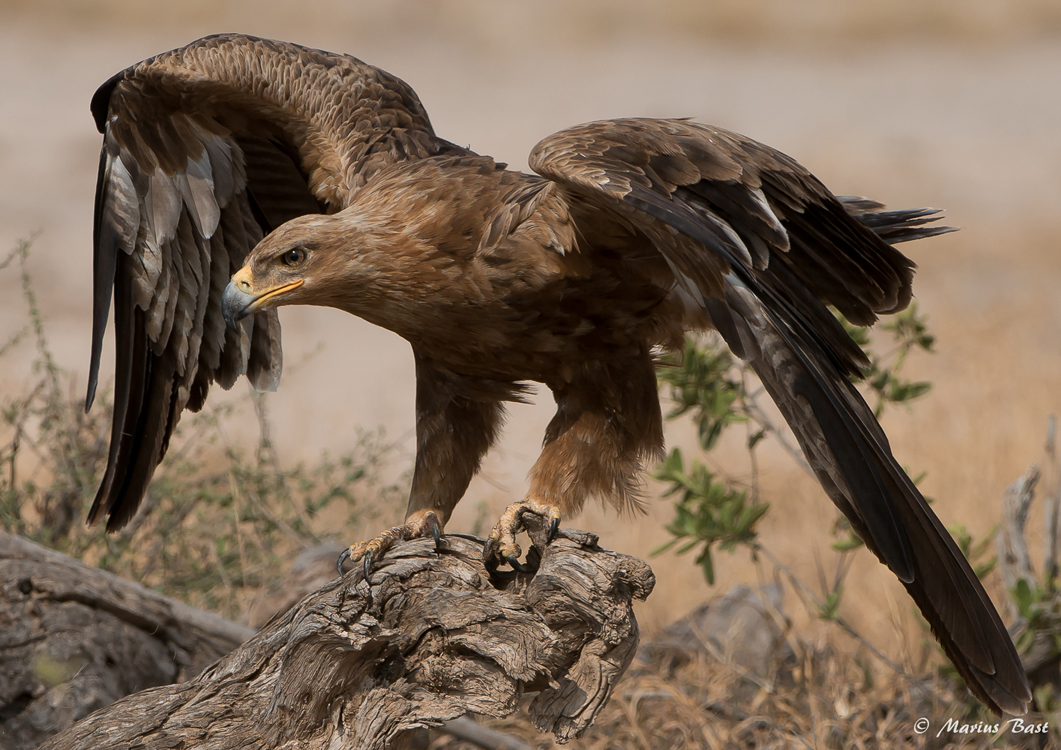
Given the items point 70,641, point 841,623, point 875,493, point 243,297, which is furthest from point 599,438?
point 70,641

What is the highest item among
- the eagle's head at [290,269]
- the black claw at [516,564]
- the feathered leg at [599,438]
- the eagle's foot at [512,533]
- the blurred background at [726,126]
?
the blurred background at [726,126]

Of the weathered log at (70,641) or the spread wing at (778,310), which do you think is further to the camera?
the weathered log at (70,641)

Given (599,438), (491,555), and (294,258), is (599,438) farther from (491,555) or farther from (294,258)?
(294,258)

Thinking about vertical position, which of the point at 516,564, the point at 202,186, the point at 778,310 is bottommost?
the point at 516,564

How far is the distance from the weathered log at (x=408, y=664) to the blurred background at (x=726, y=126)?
1.27 m

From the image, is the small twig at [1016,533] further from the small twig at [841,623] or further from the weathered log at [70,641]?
the weathered log at [70,641]

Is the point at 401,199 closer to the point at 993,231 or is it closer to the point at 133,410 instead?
the point at 133,410

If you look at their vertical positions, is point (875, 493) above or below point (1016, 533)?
below

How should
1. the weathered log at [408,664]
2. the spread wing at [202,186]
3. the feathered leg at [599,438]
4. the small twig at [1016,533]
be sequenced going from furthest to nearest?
the small twig at [1016,533] < the spread wing at [202,186] < the feathered leg at [599,438] < the weathered log at [408,664]

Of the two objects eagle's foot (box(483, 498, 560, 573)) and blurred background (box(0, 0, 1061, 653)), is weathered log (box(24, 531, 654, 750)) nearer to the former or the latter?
eagle's foot (box(483, 498, 560, 573))

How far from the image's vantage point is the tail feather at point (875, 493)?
279 centimetres

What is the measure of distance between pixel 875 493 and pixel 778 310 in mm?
499

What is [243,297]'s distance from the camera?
3.31 metres

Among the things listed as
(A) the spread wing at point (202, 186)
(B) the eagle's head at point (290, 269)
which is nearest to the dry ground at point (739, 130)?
(A) the spread wing at point (202, 186)
